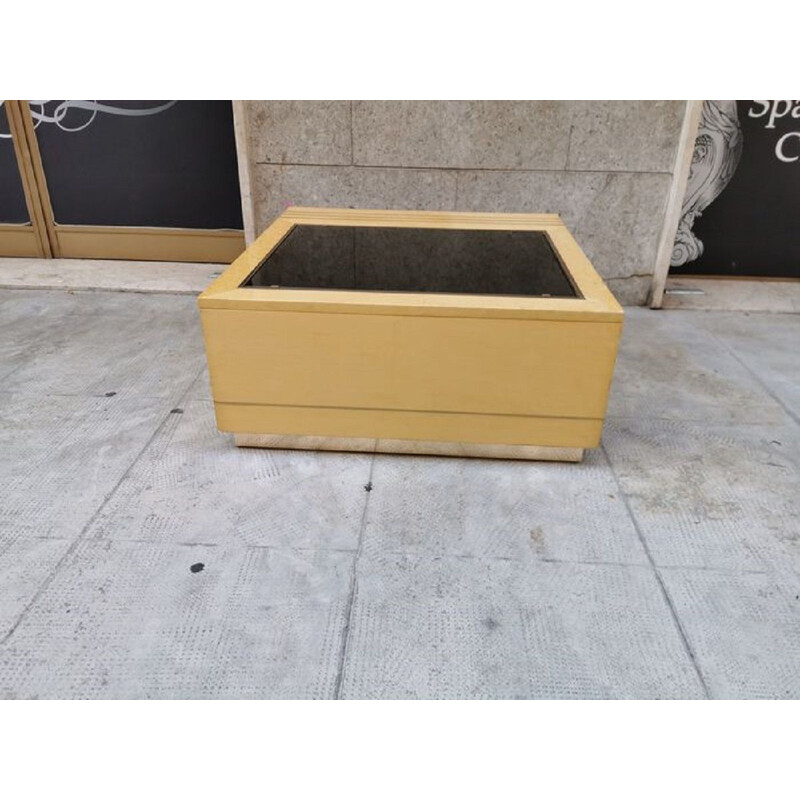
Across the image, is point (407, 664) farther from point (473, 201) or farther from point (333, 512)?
point (473, 201)

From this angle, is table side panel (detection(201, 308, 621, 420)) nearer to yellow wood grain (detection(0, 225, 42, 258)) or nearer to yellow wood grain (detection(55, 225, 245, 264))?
yellow wood grain (detection(55, 225, 245, 264))

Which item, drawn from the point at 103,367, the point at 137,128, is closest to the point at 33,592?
the point at 103,367

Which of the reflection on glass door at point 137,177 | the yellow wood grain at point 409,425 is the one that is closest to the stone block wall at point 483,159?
the reflection on glass door at point 137,177

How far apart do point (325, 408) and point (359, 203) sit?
8.19ft

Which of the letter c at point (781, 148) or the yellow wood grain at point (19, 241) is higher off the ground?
the letter c at point (781, 148)

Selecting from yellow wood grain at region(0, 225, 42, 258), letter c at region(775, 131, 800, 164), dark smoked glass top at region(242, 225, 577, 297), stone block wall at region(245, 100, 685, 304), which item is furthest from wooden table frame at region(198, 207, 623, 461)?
yellow wood grain at region(0, 225, 42, 258)

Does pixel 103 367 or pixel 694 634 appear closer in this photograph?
pixel 694 634

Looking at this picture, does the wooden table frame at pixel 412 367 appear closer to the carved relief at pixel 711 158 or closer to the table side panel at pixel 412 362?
the table side panel at pixel 412 362

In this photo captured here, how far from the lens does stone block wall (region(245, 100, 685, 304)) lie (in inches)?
183

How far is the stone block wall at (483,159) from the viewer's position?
15.3 feet

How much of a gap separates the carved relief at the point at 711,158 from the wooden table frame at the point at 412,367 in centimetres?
286

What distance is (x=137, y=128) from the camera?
5.52 metres

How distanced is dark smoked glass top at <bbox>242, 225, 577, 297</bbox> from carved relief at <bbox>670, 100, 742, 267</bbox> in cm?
240

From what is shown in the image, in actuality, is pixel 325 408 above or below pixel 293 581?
above
